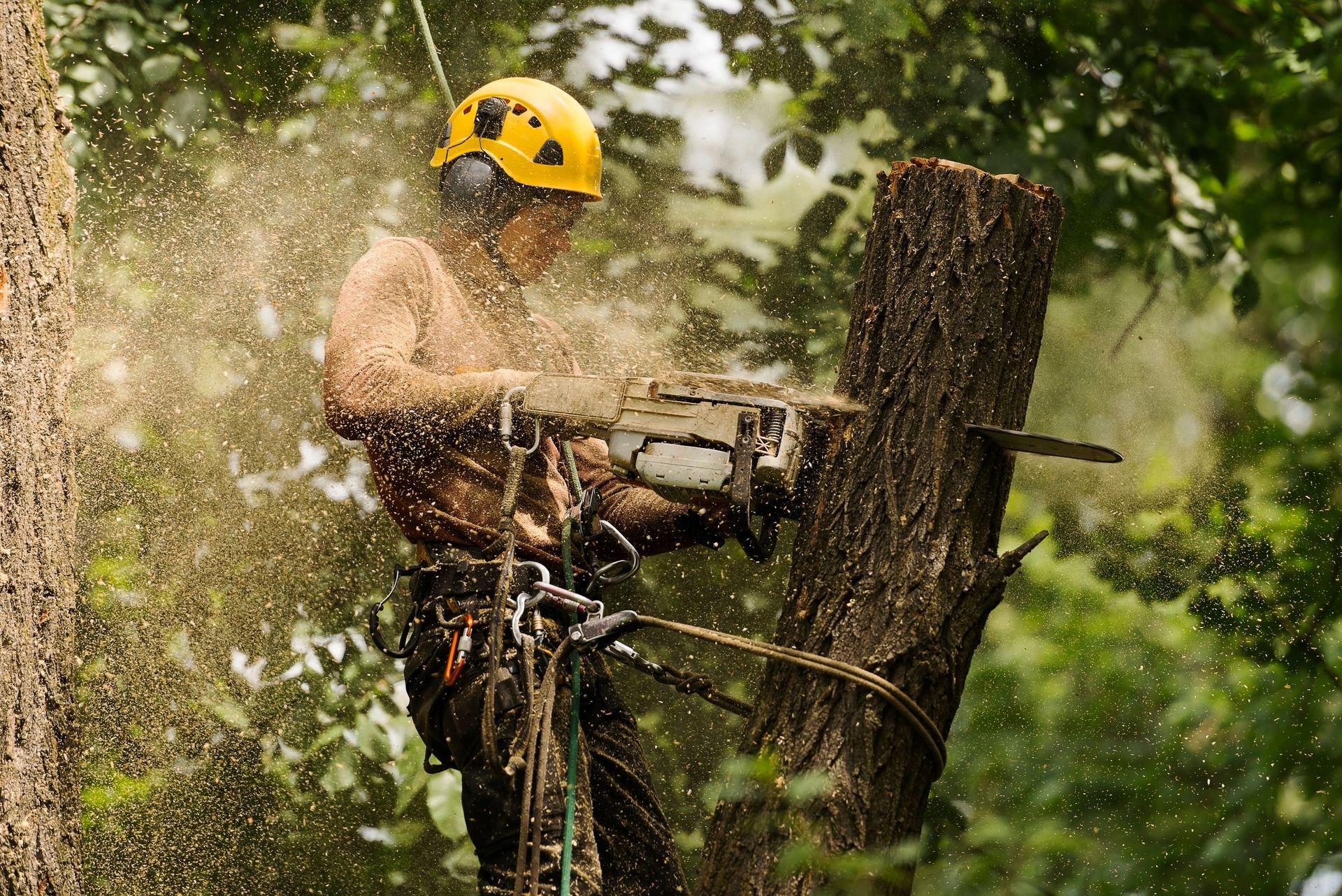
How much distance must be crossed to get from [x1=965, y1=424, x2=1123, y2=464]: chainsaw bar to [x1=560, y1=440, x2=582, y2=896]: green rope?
962 millimetres

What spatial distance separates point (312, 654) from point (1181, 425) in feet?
11.8

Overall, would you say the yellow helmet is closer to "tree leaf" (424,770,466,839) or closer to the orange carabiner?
the orange carabiner

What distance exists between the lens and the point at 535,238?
10.9 ft

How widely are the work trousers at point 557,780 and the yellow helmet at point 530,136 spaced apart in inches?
53.0

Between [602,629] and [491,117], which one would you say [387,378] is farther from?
[491,117]

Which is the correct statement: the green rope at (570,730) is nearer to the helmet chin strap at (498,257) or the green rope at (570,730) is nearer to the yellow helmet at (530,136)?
the helmet chin strap at (498,257)

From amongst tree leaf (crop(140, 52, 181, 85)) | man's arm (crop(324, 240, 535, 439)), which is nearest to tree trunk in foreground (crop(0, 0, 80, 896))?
man's arm (crop(324, 240, 535, 439))

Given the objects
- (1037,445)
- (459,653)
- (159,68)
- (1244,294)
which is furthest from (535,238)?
(1244,294)

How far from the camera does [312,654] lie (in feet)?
15.1

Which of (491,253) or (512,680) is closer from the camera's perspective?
(512,680)

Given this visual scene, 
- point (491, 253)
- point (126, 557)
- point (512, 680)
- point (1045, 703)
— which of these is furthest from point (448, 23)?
point (1045, 703)

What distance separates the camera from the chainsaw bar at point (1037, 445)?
7.57 ft

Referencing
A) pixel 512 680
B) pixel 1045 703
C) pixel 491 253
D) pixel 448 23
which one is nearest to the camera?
pixel 512 680

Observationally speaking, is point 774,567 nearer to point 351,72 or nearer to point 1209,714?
point 1209,714
